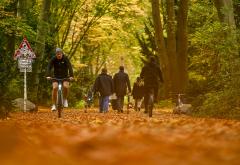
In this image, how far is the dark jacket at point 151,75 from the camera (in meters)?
18.4

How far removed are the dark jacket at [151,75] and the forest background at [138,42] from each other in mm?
1526

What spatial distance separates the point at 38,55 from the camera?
97.3 feet

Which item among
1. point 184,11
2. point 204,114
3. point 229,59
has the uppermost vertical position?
point 184,11

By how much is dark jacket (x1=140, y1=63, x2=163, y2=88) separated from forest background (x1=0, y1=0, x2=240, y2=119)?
153 cm

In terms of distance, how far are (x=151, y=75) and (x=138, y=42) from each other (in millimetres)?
27959

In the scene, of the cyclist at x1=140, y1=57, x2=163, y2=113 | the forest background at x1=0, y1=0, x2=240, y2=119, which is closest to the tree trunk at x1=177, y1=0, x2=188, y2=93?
the forest background at x1=0, y1=0, x2=240, y2=119

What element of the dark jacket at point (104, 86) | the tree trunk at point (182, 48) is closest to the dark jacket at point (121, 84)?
the dark jacket at point (104, 86)

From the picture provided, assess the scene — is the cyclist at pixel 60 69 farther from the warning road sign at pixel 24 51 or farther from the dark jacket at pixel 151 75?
the warning road sign at pixel 24 51

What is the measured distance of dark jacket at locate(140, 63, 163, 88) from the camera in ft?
60.3

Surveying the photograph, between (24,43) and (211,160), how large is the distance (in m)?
20.7

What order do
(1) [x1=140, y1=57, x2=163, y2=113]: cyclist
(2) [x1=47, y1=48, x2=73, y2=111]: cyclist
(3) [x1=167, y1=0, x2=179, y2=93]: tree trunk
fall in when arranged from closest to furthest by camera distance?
(2) [x1=47, y1=48, x2=73, y2=111]: cyclist < (1) [x1=140, y1=57, x2=163, y2=113]: cyclist < (3) [x1=167, y1=0, x2=179, y2=93]: tree trunk

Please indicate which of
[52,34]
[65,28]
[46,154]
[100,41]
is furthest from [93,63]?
[46,154]

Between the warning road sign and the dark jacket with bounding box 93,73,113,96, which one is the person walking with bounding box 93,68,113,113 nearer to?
the dark jacket with bounding box 93,73,113,96

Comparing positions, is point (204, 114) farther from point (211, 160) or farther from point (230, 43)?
point (211, 160)
